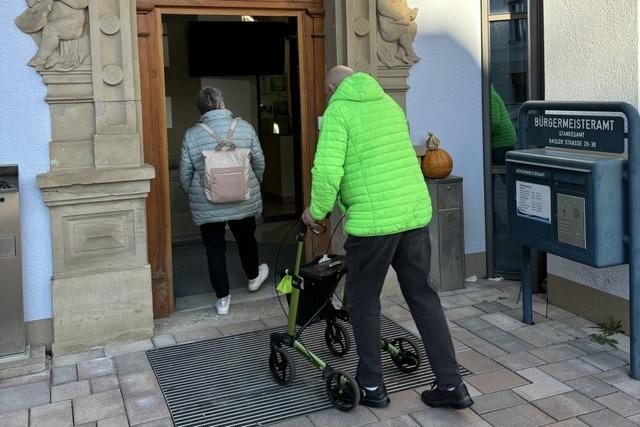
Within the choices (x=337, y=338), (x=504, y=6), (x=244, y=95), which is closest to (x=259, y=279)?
(x=337, y=338)

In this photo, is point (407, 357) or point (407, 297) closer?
point (407, 297)

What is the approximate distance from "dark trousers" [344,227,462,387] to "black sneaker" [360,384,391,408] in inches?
1.8

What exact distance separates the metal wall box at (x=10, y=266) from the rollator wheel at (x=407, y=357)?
2449 millimetres

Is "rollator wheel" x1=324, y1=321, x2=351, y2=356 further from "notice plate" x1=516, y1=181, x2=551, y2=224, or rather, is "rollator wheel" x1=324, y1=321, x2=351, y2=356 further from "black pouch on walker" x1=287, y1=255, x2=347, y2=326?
"notice plate" x1=516, y1=181, x2=551, y2=224

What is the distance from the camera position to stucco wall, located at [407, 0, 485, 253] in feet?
20.7

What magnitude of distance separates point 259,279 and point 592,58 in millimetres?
3153

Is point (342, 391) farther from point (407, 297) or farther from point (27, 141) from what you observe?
point (27, 141)

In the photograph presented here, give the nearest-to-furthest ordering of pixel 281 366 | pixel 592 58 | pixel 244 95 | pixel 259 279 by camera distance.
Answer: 1. pixel 281 366
2. pixel 592 58
3. pixel 259 279
4. pixel 244 95

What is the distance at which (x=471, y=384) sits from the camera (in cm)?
439

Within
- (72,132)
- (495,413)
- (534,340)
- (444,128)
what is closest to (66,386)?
(72,132)

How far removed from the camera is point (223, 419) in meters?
4.09

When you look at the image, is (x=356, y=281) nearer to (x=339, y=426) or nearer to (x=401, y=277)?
(x=401, y=277)

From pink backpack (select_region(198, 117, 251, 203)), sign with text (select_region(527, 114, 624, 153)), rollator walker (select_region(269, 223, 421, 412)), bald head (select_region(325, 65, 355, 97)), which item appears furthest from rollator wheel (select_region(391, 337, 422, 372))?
pink backpack (select_region(198, 117, 251, 203))

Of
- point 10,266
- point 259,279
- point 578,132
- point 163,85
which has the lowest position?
point 259,279
